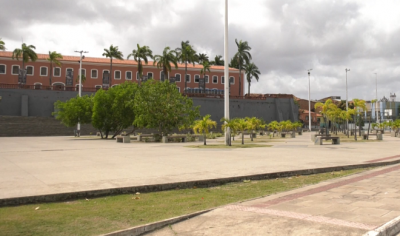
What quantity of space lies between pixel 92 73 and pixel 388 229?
66.4 m

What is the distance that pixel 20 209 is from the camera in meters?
5.77

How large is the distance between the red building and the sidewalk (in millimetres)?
55311

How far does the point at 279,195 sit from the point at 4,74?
64.5m

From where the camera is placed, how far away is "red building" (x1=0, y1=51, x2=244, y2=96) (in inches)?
2392

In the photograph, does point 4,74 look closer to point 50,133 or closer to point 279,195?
point 50,133

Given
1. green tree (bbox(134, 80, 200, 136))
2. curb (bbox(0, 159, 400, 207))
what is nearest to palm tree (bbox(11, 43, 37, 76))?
green tree (bbox(134, 80, 200, 136))

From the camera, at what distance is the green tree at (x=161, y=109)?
3028cm

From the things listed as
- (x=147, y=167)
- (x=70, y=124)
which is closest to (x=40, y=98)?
(x=70, y=124)

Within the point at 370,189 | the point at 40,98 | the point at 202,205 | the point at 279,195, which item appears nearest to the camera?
the point at 202,205

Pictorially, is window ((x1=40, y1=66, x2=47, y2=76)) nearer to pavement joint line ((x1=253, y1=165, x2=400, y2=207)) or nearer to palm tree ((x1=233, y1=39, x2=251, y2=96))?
palm tree ((x1=233, y1=39, x2=251, y2=96))

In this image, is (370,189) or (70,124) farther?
(70,124)

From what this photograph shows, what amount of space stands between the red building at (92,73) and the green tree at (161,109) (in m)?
30.5

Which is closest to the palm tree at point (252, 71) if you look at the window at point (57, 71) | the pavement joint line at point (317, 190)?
the window at point (57, 71)

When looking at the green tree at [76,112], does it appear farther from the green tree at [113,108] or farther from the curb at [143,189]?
the curb at [143,189]
